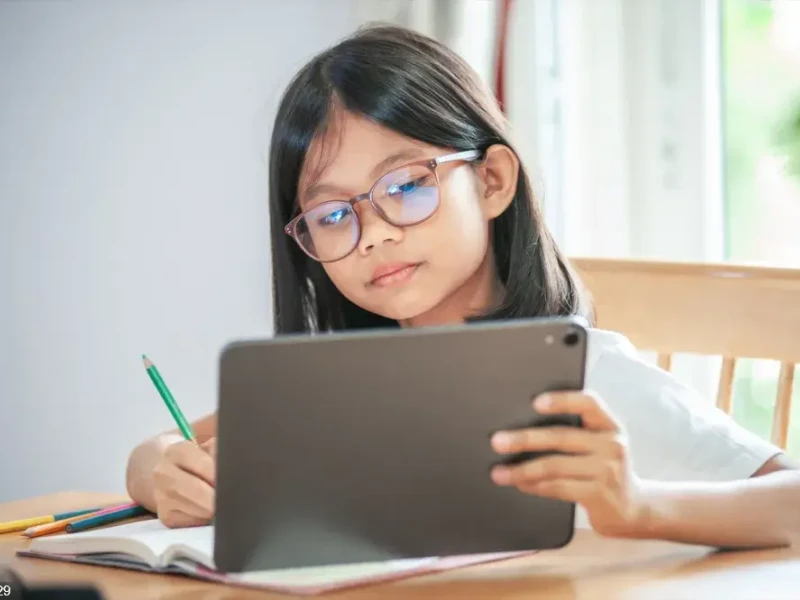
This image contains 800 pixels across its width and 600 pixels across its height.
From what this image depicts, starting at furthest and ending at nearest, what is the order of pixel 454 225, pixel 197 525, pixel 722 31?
pixel 722 31
pixel 454 225
pixel 197 525

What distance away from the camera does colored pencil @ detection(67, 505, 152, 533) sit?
984 mm

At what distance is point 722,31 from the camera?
1.85 metres

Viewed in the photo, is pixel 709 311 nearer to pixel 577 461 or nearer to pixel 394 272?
pixel 394 272

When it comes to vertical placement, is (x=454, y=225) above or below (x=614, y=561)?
above

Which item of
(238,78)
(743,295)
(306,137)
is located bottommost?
(743,295)

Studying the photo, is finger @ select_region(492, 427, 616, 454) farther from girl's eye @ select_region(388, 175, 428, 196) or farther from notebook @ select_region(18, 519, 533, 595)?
girl's eye @ select_region(388, 175, 428, 196)

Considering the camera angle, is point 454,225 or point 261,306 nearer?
point 454,225

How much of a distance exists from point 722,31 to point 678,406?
1078 mm

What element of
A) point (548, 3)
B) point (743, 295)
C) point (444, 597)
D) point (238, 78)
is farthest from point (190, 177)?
point (444, 597)

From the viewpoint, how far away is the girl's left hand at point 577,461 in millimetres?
659

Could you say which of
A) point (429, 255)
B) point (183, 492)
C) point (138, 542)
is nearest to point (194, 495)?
point (183, 492)

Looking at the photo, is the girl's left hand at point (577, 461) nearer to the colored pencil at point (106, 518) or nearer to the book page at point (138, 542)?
the book page at point (138, 542)

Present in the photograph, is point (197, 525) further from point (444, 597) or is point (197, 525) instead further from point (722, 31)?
point (722, 31)

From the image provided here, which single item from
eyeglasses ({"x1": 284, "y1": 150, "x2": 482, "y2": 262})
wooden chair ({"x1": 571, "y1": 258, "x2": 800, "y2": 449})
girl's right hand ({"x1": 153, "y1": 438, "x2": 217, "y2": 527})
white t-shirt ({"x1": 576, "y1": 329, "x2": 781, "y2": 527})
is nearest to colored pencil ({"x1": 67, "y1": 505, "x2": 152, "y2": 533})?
girl's right hand ({"x1": 153, "y1": 438, "x2": 217, "y2": 527})
